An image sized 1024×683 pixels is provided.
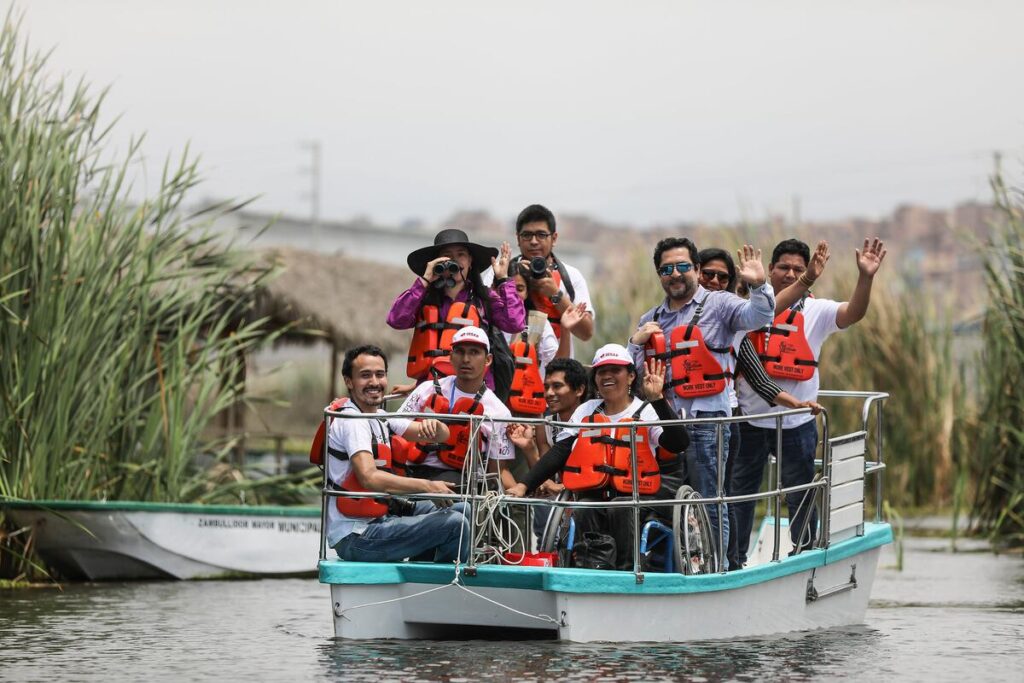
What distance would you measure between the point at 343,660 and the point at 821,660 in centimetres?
263

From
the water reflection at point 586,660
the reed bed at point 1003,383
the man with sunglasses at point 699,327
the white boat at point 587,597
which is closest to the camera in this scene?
the water reflection at point 586,660

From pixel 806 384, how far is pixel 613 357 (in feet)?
5.81

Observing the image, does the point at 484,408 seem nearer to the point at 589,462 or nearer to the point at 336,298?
the point at 589,462

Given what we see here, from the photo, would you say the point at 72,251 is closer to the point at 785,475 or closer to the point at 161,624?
the point at 161,624

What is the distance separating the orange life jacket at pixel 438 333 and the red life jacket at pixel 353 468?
1.87 ft

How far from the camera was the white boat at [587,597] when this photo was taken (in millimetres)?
10133

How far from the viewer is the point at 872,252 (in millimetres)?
11531

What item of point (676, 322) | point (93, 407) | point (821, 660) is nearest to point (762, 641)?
point (821, 660)

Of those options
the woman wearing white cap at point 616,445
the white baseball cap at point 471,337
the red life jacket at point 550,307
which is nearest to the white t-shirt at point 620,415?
the woman wearing white cap at point 616,445

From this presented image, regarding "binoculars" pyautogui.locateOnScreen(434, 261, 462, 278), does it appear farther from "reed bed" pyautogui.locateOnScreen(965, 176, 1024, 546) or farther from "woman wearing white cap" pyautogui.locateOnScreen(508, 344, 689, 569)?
"reed bed" pyautogui.locateOnScreen(965, 176, 1024, 546)

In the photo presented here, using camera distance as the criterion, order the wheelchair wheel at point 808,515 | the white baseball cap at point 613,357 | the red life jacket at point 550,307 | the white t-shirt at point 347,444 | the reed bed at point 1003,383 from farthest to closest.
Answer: the reed bed at point 1003,383 → the red life jacket at point 550,307 → the wheelchair wheel at point 808,515 → the white t-shirt at point 347,444 → the white baseball cap at point 613,357

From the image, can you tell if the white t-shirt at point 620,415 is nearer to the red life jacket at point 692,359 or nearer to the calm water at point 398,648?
the red life jacket at point 692,359

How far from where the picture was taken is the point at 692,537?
1062 cm

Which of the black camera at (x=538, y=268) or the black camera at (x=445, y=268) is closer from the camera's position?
the black camera at (x=445, y=268)
